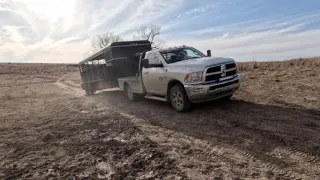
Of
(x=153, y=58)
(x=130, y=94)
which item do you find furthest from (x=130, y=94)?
(x=153, y=58)

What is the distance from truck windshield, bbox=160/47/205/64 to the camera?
345 inches

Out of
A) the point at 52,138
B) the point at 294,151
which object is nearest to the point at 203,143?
the point at 294,151


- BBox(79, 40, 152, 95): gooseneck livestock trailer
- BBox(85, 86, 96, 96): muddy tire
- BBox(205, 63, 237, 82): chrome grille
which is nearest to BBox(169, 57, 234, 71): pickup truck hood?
BBox(205, 63, 237, 82): chrome grille

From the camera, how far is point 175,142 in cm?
557

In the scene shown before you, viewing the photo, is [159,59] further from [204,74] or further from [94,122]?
[94,122]

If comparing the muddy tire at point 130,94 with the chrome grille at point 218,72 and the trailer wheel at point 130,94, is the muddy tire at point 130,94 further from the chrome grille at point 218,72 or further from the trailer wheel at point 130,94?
the chrome grille at point 218,72

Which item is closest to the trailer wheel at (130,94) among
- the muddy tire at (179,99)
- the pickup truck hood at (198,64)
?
the muddy tire at (179,99)

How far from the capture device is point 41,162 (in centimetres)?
496

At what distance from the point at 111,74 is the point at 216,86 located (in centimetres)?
706

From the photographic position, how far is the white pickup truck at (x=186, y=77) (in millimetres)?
7453

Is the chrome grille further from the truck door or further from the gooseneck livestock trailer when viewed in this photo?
the gooseneck livestock trailer

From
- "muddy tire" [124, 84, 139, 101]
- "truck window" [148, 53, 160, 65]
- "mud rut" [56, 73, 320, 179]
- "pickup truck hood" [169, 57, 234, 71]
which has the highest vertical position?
"truck window" [148, 53, 160, 65]

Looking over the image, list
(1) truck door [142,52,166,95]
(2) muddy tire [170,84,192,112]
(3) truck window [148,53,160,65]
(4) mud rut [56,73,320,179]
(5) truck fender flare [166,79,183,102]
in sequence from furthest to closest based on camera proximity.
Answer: (3) truck window [148,53,160,65] < (1) truck door [142,52,166,95] < (5) truck fender flare [166,79,183,102] < (2) muddy tire [170,84,192,112] < (4) mud rut [56,73,320,179]

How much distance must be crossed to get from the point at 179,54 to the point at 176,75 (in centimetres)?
126
